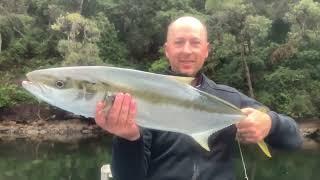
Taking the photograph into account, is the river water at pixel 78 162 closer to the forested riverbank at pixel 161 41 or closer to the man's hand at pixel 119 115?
the forested riverbank at pixel 161 41

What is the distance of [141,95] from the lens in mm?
2664


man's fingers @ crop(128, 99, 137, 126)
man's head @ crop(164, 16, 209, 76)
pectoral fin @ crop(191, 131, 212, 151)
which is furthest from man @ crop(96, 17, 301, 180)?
pectoral fin @ crop(191, 131, 212, 151)

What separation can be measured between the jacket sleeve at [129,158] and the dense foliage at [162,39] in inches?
1043

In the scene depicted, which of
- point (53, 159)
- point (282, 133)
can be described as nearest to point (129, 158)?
point (282, 133)

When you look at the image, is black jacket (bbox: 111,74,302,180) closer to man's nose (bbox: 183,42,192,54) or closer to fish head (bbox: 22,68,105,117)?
man's nose (bbox: 183,42,192,54)

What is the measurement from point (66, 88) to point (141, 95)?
1.20 feet

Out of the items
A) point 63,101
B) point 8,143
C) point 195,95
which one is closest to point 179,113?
point 195,95

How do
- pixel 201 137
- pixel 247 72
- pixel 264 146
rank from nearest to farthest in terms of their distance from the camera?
1. pixel 201 137
2. pixel 264 146
3. pixel 247 72

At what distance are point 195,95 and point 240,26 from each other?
31718 mm

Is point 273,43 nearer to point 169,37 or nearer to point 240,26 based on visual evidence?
point 240,26

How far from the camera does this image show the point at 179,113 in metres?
2.78

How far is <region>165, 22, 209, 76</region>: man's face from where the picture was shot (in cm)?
350

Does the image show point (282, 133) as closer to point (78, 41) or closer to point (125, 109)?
point (125, 109)

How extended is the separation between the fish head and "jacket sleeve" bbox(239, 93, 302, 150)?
1.15 meters
